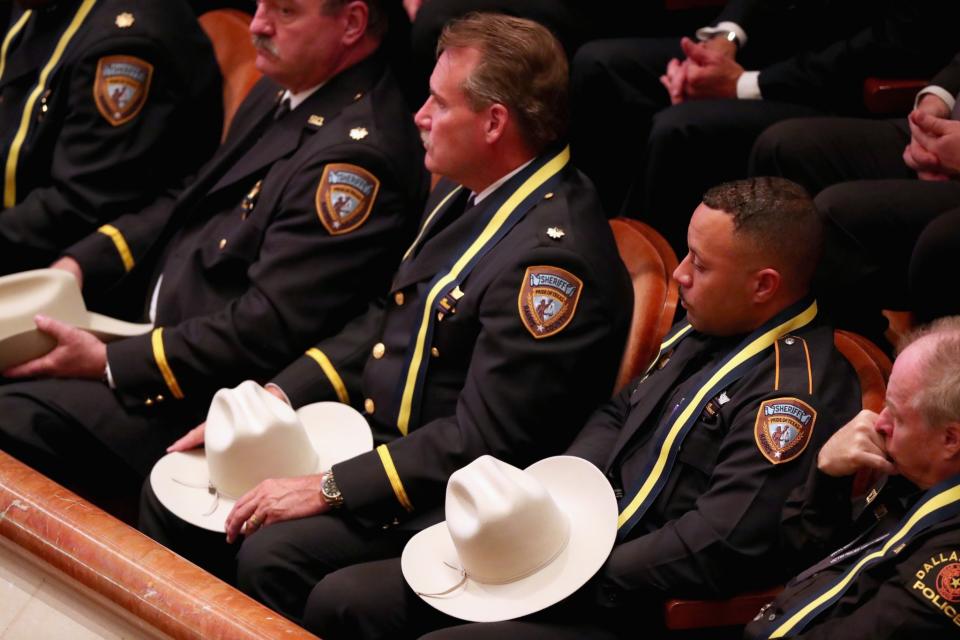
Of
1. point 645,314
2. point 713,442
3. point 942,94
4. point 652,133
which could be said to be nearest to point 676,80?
point 652,133

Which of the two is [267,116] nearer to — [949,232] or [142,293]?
[142,293]

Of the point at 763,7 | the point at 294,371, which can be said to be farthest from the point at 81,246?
the point at 763,7

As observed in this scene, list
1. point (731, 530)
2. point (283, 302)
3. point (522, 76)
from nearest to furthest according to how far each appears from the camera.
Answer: point (731, 530) → point (522, 76) → point (283, 302)

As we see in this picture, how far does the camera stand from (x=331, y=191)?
2.64 metres

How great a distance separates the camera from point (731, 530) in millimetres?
1931

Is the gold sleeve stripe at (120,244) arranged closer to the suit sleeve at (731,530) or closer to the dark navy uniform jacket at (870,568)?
the suit sleeve at (731,530)

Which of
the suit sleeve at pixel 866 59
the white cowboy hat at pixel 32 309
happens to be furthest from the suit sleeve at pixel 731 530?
the white cowboy hat at pixel 32 309

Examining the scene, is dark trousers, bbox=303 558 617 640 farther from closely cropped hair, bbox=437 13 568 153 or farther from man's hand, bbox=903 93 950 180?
man's hand, bbox=903 93 950 180

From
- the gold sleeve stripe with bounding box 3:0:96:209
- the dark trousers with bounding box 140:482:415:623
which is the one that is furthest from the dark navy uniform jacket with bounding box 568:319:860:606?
the gold sleeve stripe with bounding box 3:0:96:209

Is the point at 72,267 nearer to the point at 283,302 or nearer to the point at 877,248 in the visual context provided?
the point at 283,302

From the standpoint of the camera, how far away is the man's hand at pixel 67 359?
2.71m

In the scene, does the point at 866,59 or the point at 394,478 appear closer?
the point at 394,478

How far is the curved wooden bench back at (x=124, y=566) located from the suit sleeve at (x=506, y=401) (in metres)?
0.43

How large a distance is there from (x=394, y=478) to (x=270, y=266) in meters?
0.59
